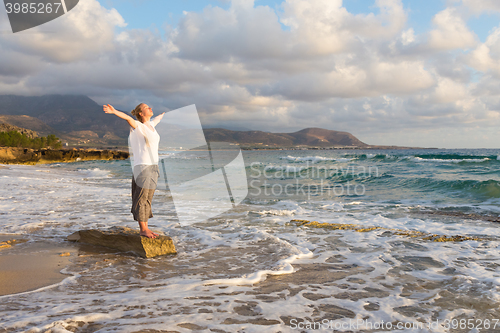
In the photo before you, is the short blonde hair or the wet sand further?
the short blonde hair

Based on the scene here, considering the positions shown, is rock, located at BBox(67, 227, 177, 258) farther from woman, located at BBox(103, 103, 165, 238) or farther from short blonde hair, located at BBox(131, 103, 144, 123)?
short blonde hair, located at BBox(131, 103, 144, 123)

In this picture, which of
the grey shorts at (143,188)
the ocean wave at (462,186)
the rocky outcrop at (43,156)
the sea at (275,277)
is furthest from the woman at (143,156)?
the rocky outcrop at (43,156)

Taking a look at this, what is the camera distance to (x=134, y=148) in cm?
448

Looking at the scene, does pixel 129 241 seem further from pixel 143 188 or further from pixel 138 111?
pixel 138 111

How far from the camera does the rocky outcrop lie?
4375cm

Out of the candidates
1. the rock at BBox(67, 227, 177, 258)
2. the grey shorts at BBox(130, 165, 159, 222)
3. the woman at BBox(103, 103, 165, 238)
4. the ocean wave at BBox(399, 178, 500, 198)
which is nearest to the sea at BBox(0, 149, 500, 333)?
the rock at BBox(67, 227, 177, 258)

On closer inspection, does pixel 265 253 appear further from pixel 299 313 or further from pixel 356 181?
pixel 356 181

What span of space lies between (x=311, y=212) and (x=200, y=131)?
15.0 ft

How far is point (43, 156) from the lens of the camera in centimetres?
5594

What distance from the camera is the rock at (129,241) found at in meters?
4.85

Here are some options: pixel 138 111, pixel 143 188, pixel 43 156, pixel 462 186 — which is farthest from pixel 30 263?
pixel 43 156

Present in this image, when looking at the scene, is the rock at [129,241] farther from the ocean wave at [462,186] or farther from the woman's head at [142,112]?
the ocean wave at [462,186]

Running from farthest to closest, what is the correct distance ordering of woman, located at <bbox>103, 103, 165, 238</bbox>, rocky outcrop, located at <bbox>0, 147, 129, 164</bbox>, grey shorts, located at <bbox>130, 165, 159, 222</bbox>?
rocky outcrop, located at <bbox>0, 147, 129, 164</bbox> → grey shorts, located at <bbox>130, 165, 159, 222</bbox> → woman, located at <bbox>103, 103, 165, 238</bbox>

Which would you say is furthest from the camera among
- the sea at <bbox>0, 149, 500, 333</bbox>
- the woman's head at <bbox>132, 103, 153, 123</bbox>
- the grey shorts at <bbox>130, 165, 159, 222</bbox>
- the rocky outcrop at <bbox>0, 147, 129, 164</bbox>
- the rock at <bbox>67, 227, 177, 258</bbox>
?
the rocky outcrop at <bbox>0, 147, 129, 164</bbox>
